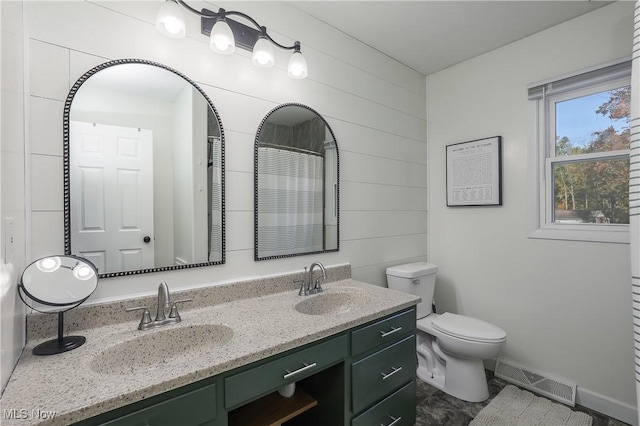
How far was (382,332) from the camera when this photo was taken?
4.71ft

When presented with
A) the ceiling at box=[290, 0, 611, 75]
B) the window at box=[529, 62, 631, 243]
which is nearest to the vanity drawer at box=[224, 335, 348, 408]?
the window at box=[529, 62, 631, 243]

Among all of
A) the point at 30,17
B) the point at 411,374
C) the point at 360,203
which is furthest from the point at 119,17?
the point at 411,374

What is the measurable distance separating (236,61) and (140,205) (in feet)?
2.92

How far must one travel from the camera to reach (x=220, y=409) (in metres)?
0.94

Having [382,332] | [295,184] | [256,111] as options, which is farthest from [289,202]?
[382,332]

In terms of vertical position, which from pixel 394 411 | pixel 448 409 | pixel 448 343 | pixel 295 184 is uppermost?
pixel 295 184

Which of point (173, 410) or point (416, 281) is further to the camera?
point (416, 281)

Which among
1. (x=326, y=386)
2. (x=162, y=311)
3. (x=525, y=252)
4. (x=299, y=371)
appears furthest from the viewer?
(x=525, y=252)

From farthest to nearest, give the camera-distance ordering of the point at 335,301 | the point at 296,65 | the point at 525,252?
the point at 525,252, the point at 335,301, the point at 296,65

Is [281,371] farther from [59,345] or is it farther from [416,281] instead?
[416,281]

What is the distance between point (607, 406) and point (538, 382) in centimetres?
34

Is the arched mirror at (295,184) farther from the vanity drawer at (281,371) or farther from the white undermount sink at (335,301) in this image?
the vanity drawer at (281,371)

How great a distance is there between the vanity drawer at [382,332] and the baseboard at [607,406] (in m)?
1.31

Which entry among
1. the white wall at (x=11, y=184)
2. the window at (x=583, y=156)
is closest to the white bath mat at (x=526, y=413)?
the window at (x=583, y=156)
